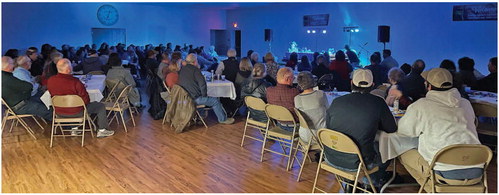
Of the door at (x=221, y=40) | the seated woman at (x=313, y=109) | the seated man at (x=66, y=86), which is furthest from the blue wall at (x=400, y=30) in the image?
the seated man at (x=66, y=86)

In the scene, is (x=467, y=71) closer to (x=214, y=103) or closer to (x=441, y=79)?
(x=441, y=79)

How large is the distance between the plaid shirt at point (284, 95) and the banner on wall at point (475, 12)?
22.6 ft

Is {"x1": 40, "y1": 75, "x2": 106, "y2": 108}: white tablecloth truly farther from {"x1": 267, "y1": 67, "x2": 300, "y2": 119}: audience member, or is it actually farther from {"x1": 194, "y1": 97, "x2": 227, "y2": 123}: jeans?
{"x1": 267, "y1": 67, "x2": 300, "y2": 119}: audience member

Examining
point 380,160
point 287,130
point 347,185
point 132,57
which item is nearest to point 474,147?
point 380,160

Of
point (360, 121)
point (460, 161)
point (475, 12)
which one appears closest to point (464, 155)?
point (460, 161)

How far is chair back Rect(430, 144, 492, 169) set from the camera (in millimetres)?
2736

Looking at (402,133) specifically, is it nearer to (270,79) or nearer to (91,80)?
(270,79)

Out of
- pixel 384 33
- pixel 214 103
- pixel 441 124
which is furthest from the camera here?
pixel 384 33

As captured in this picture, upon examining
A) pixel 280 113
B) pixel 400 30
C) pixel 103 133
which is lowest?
pixel 103 133

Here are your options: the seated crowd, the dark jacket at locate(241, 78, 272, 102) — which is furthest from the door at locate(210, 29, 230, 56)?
the dark jacket at locate(241, 78, 272, 102)

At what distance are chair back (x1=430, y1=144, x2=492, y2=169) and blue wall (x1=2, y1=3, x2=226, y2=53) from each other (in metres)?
13.2

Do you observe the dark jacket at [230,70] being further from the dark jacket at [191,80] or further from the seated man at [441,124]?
the seated man at [441,124]

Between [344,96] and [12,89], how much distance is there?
4189 mm

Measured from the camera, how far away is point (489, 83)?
545 cm
